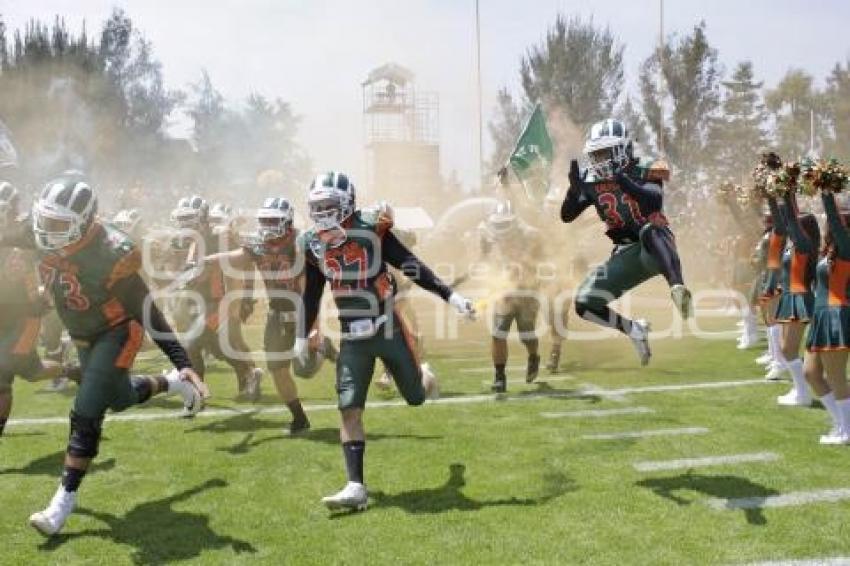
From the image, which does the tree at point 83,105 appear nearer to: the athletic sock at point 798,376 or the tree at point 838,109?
the athletic sock at point 798,376

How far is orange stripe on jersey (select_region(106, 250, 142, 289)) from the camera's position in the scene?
5.19m

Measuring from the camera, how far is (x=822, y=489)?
540cm

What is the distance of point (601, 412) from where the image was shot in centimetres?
814

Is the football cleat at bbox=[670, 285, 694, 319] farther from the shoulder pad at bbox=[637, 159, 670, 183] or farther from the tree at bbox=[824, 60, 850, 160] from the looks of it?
the tree at bbox=[824, 60, 850, 160]

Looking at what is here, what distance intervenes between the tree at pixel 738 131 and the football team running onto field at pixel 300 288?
1246 inches

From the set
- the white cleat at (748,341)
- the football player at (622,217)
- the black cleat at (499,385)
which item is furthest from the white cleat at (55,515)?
the white cleat at (748,341)

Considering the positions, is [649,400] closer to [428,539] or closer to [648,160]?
[648,160]

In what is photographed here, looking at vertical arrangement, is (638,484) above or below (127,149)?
below

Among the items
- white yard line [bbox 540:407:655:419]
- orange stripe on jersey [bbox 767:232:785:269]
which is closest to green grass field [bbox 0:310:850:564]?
white yard line [bbox 540:407:655:419]

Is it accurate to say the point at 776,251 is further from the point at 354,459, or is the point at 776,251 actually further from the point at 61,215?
the point at 61,215

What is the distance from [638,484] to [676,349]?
7337mm

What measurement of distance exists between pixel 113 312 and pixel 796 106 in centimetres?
4914

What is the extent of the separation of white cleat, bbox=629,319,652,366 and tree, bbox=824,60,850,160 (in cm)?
4274

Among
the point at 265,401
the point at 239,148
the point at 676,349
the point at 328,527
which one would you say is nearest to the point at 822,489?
the point at 328,527
